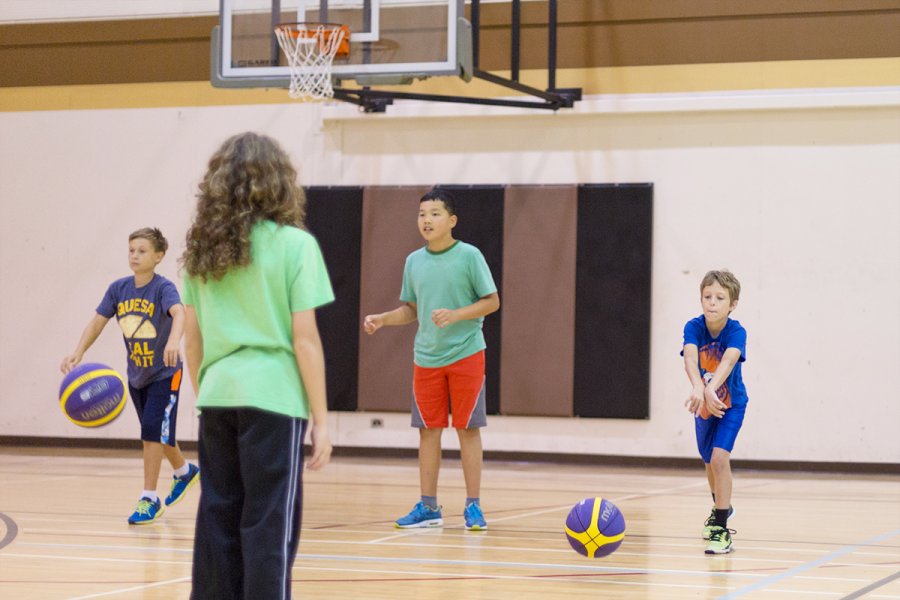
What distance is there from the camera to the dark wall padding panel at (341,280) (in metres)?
12.0

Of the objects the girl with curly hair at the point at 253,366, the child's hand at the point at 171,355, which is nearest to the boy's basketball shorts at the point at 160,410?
the child's hand at the point at 171,355

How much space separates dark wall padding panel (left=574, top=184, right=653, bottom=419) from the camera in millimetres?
11359

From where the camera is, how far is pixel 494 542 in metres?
6.36

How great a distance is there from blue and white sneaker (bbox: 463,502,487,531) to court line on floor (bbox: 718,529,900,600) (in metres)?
1.77

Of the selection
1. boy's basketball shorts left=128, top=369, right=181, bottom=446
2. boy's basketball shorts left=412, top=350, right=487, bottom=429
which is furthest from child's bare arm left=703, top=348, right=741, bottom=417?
boy's basketball shorts left=128, top=369, right=181, bottom=446

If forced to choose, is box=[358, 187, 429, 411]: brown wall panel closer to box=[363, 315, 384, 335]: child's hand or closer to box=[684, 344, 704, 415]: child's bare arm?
box=[363, 315, 384, 335]: child's hand

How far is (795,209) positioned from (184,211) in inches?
228

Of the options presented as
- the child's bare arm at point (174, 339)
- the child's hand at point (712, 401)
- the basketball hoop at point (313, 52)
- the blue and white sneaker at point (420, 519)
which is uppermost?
the basketball hoop at point (313, 52)

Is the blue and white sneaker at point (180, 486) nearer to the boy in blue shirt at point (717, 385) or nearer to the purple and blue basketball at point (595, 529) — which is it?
the purple and blue basketball at point (595, 529)

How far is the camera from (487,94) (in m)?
11.8

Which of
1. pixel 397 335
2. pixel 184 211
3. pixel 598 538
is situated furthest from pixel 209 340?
pixel 184 211

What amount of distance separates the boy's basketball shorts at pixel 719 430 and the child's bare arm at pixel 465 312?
48.8 inches

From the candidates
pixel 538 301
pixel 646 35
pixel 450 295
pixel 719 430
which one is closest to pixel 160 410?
pixel 450 295

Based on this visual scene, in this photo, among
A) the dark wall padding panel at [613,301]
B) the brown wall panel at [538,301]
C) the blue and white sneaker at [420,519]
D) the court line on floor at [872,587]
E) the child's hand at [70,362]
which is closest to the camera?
A: the court line on floor at [872,587]
